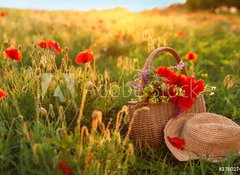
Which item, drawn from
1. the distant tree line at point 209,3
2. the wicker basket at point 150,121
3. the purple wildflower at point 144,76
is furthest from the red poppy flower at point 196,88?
the distant tree line at point 209,3

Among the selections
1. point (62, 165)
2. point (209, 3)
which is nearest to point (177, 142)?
point (62, 165)

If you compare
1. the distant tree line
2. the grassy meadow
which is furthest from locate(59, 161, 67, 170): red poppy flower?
the distant tree line

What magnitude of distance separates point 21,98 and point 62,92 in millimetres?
315

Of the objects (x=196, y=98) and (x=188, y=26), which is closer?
(x=196, y=98)

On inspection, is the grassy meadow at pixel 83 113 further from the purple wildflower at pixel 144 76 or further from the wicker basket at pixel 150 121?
the purple wildflower at pixel 144 76

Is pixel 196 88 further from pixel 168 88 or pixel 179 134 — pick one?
pixel 179 134

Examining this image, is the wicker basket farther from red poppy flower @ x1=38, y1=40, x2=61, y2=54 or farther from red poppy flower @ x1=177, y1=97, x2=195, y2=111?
red poppy flower @ x1=38, y1=40, x2=61, y2=54

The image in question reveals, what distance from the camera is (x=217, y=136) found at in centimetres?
318

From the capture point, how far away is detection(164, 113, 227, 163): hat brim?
3.15 meters

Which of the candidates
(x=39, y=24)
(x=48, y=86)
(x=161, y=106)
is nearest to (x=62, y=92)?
(x=48, y=86)

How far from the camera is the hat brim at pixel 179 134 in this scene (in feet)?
10.3

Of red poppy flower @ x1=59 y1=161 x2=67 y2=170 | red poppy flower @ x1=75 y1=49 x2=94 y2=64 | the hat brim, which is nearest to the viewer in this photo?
red poppy flower @ x1=59 y1=161 x2=67 y2=170

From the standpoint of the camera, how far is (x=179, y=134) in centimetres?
343

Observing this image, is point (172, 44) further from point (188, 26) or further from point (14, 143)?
point (14, 143)
